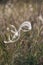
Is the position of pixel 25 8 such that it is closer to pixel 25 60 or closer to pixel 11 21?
pixel 11 21

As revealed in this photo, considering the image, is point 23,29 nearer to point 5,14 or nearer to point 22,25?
point 22,25

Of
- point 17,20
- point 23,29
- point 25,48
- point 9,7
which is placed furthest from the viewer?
point 9,7

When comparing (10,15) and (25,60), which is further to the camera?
(10,15)

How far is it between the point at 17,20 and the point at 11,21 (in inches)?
3.4

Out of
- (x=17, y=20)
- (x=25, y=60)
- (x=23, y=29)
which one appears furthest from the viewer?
(x=17, y=20)

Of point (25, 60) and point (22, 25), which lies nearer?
point (25, 60)

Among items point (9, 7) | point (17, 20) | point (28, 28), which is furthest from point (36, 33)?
point (9, 7)

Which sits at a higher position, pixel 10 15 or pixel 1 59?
pixel 10 15

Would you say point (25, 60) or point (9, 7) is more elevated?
point (9, 7)

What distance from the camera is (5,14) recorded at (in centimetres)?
428

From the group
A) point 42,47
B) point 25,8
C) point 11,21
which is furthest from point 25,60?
point 25,8

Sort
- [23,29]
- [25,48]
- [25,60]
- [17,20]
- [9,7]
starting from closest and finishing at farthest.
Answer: [25,60] < [25,48] < [23,29] < [17,20] < [9,7]

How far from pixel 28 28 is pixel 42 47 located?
1.61ft

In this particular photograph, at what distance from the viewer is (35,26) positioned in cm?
397
